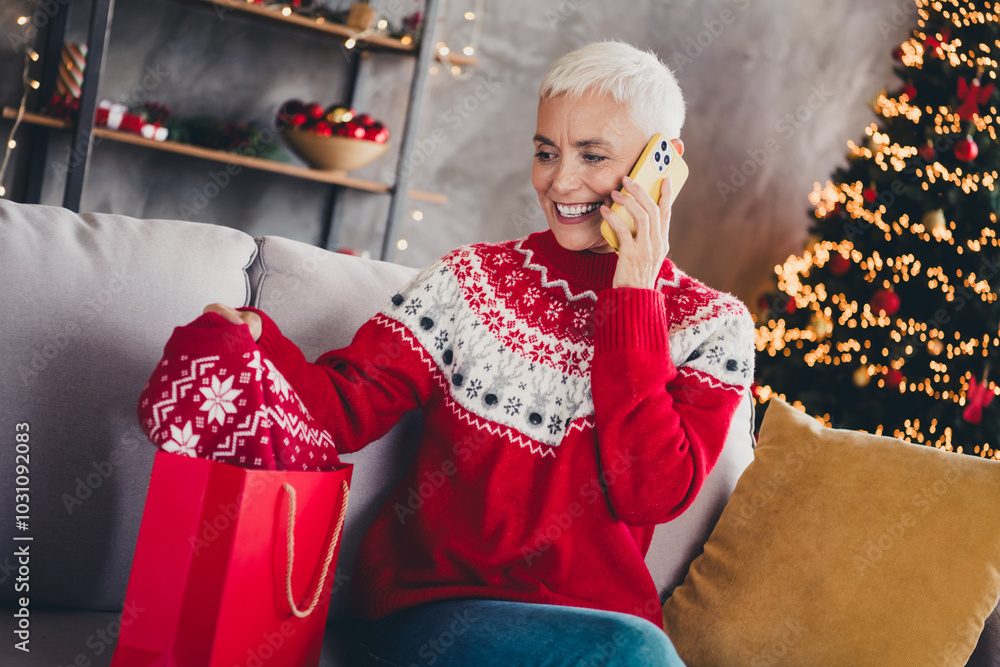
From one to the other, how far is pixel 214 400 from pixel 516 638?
0.48 m

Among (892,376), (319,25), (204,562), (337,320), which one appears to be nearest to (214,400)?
(204,562)

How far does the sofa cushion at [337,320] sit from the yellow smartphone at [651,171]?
0.44m

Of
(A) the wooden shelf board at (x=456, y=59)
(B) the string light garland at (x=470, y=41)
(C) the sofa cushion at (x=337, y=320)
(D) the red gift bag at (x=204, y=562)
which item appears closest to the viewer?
(D) the red gift bag at (x=204, y=562)

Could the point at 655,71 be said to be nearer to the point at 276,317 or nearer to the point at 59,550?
the point at 276,317

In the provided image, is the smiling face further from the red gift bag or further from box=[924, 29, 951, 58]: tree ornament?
box=[924, 29, 951, 58]: tree ornament

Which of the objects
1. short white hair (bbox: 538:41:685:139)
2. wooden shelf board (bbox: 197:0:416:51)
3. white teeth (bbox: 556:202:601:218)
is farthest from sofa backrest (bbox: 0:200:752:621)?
wooden shelf board (bbox: 197:0:416:51)

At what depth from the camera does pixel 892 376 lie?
284cm

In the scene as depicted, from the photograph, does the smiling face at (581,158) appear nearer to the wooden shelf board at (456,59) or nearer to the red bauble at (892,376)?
the wooden shelf board at (456,59)

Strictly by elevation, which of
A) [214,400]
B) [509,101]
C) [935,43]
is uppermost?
[935,43]

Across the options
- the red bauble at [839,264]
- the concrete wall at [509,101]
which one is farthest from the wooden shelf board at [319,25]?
the red bauble at [839,264]

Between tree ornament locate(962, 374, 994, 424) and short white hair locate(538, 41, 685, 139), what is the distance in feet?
6.49

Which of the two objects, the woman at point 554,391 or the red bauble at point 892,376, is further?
the red bauble at point 892,376

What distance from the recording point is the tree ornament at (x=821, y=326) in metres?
3.03

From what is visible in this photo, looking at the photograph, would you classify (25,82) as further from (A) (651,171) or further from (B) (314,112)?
(A) (651,171)
